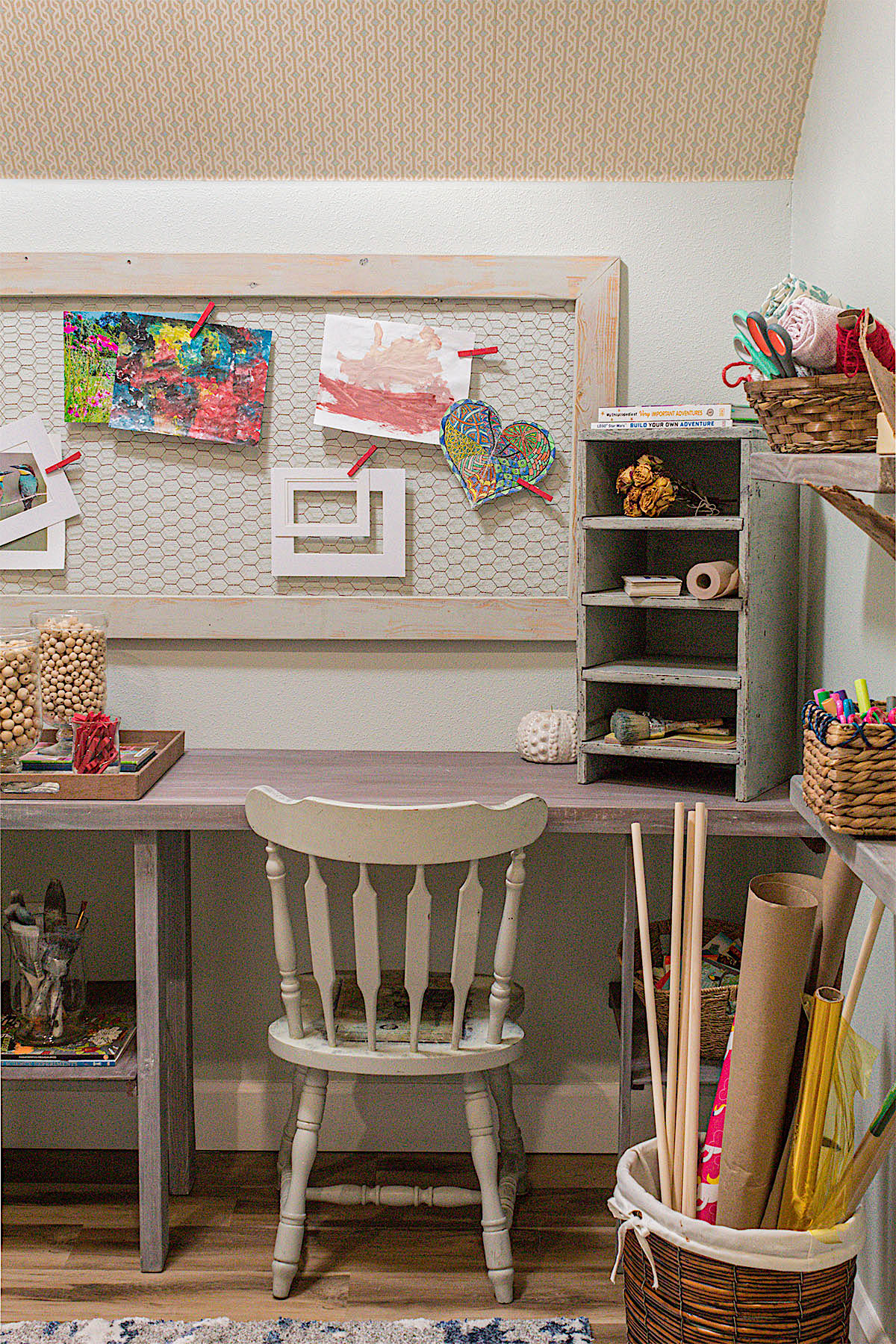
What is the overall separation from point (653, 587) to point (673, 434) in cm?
27

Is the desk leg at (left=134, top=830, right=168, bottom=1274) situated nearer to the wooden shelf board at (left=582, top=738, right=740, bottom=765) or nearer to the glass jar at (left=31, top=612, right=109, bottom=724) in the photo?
the glass jar at (left=31, top=612, right=109, bottom=724)

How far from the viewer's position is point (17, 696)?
2121 mm

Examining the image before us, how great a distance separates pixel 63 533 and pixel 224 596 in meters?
0.36

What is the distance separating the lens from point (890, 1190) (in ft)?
5.90

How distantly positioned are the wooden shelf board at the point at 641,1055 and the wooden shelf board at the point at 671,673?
60 centimetres

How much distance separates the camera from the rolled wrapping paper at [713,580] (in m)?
2.10

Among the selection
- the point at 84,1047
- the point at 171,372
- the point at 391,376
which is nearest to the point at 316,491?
the point at 391,376

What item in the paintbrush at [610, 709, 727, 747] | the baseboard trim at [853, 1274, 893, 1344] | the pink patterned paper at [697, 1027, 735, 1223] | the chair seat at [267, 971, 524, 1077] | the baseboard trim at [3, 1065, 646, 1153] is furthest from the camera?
the baseboard trim at [3, 1065, 646, 1153]

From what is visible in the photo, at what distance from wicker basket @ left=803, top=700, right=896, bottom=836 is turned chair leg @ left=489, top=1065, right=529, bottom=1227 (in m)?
0.95

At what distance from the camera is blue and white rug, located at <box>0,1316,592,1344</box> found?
6.29 feet

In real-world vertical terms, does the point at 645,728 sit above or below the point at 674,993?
above

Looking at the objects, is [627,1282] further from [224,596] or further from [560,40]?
[560,40]

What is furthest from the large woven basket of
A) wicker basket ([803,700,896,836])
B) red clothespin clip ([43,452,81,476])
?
red clothespin clip ([43,452,81,476])

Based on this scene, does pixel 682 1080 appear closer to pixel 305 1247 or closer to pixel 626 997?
pixel 626 997
